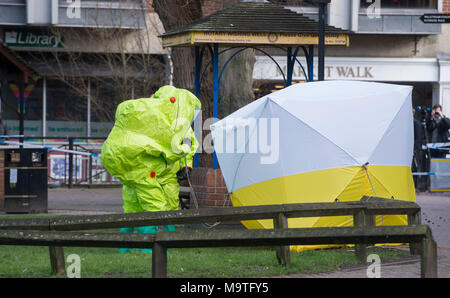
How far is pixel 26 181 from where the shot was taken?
45.5 feet

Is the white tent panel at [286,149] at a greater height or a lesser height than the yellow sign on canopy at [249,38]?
lesser

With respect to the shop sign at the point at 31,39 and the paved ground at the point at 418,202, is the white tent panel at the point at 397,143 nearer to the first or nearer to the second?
the paved ground at the point at 418,202

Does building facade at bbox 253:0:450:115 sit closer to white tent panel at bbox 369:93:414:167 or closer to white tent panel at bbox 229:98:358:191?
white tent panel at bbox 369:93:414:167

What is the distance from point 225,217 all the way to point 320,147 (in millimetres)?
2636

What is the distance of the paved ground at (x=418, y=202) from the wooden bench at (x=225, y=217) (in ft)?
1.77

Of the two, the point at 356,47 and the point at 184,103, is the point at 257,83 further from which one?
the point at 184,103

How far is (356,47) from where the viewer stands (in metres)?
26.7

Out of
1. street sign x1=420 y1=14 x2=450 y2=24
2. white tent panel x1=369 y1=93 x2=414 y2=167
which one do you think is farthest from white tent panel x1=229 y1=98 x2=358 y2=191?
street sign x1=420 y1=14 x2=450 y2=24

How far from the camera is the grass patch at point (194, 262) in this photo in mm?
7343

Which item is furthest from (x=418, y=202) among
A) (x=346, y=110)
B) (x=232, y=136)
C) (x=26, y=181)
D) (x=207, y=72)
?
(x=26, y=181)

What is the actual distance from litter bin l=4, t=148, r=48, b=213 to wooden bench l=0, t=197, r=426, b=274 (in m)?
Result: 6.78

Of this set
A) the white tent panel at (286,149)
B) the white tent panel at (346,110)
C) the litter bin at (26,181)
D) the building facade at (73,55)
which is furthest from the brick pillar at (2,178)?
the building facade at (73,55)

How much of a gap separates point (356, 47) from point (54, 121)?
10.3 metres
